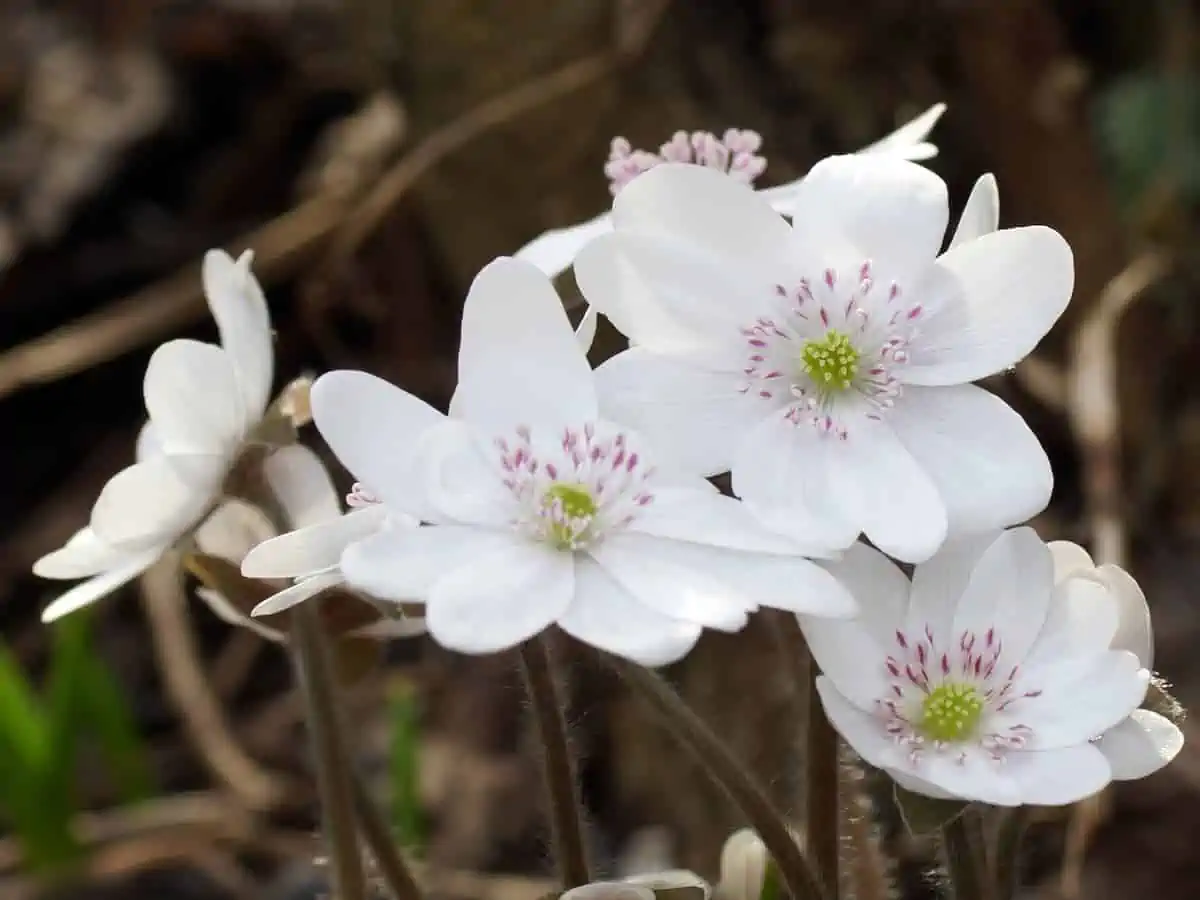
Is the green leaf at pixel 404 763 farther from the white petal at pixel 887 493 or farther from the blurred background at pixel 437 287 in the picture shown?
the white petal at pixel 887 493

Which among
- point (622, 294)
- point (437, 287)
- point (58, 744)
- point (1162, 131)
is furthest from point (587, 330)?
point (1162, 131)

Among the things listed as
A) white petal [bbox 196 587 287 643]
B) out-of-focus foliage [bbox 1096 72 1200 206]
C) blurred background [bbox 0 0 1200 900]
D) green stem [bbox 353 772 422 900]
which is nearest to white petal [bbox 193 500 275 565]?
white petal [bbox 196 587 287 643]

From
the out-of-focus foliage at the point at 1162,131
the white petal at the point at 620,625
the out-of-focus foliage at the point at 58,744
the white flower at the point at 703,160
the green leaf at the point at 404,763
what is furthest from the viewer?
the out-of-focus foliage at the point at 1162,131

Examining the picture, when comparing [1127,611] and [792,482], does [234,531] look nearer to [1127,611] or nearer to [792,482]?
[792,482]

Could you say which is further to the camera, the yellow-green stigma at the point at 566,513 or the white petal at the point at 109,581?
the white petal at the point at 109,581

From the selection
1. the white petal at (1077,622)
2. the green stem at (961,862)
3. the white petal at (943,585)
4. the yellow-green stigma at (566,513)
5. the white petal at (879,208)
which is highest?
the white petal at (879,208)

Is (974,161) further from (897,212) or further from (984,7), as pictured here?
(897,212)

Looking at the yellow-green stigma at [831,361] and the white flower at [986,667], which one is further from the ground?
the yellow-green stigma at [831,361]

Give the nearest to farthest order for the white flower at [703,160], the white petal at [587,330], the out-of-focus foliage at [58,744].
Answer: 1. the white petal at [587,330]
2. the white flower at [703,160]
3. the out-of-focus foliage at [58,744]

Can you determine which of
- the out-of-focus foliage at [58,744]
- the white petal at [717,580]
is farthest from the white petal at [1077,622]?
the out-of-focus foliage at [58,744]
